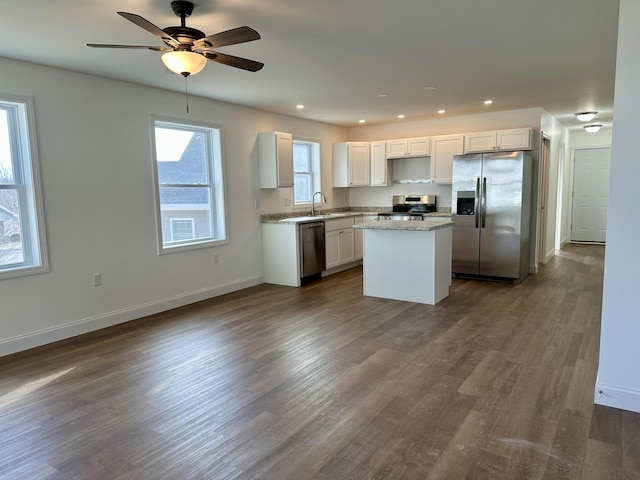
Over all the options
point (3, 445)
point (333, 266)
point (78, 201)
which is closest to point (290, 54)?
point (78, 201)

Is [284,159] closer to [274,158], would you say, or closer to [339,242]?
[274,158]

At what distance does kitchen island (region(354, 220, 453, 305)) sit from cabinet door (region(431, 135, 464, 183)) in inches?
74.0

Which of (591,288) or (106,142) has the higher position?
(106,142)

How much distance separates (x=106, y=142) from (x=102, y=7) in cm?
191

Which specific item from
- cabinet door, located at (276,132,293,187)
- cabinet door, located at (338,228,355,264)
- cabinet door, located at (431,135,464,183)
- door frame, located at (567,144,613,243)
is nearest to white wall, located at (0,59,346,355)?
cabinet door, located at (276,132,293,187)

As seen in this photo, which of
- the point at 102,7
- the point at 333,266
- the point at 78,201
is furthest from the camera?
the point at 333,266

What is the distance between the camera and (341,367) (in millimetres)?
3193

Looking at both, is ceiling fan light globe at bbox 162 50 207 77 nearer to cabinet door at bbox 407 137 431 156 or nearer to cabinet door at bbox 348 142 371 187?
cabinet door at bbox 407 137 431 156

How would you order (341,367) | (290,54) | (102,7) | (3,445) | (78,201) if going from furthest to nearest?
(78,201)
(290,54)
(341,367)
(102,7)
(3,445)

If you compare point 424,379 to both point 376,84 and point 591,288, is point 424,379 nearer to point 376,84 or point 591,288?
point 376,84

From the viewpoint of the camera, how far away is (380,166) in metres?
7.41

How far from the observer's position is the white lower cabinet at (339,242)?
21.6 feet

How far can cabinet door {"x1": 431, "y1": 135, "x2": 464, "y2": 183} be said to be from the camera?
6525 millimetres

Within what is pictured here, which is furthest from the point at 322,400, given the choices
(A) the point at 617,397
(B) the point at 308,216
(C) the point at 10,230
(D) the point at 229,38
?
(B) the point at 308,216
